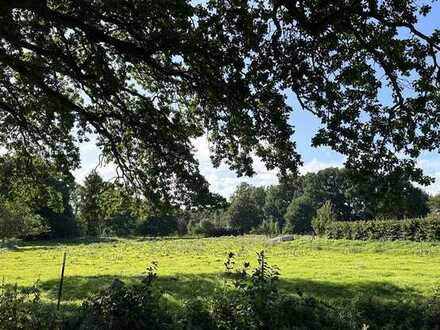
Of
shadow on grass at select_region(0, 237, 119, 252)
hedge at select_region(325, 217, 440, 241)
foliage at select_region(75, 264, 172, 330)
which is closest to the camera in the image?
foliage at select_region(75, 264, 172, 330)

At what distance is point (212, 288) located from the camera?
61.3 ft

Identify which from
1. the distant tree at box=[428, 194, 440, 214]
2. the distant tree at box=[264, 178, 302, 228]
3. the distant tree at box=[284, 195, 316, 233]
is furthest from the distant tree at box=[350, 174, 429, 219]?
the distant tree at box=[264, 178, 302, 228]

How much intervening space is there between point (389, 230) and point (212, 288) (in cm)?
3317

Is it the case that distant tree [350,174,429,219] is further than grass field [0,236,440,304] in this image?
No

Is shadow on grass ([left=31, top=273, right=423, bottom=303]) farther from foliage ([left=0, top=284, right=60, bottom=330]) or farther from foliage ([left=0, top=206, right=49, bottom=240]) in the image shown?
foliage ([left=0, top=206, right=49, bottom=240])

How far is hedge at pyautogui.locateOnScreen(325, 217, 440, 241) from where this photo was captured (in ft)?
142

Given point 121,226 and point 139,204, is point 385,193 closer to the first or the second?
point 139,204

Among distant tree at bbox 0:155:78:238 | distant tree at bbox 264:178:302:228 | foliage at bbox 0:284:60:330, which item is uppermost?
distant tree at bbox 264:178:302:228

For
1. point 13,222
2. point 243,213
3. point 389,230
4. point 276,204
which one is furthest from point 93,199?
point 276,204

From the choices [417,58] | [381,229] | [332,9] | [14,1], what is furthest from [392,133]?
[381,229]

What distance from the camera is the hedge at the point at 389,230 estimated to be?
4333cm

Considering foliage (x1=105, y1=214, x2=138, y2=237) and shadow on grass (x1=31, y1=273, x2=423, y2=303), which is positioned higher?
foliage (x1=105, y1=214, x2=138, y2=237)

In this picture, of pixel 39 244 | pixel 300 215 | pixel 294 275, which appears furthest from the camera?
pixel 300 215

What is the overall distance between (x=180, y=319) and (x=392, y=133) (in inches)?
262
